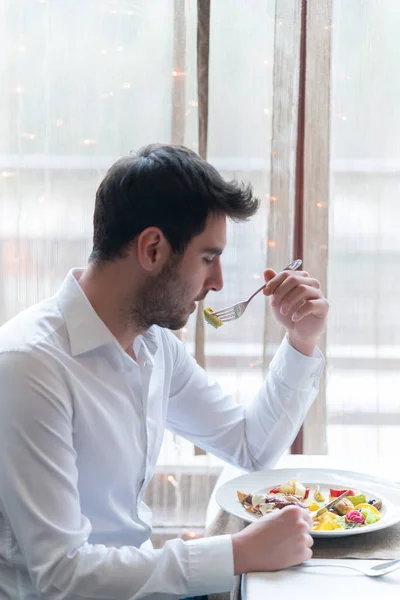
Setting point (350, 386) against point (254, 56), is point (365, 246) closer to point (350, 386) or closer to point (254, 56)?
point (350, 386)

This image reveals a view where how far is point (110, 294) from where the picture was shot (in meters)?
1.19

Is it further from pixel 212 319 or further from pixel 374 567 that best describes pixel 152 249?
pixel 374 567

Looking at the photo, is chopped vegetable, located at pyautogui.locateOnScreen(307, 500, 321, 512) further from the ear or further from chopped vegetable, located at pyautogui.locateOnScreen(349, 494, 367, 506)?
the ear

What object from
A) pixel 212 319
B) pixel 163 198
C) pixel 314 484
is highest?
pixel 163 198

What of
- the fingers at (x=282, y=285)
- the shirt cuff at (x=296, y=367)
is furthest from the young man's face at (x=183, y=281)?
the shirt cuff at (x=296, y=367)

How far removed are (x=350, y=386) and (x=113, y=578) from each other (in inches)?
60.0

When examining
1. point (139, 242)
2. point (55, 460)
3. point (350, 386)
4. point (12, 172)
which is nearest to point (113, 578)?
point (55, 460)

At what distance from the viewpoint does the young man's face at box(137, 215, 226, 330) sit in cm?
117

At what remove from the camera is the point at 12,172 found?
2365 mm

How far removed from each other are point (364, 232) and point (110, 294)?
4.38 feet

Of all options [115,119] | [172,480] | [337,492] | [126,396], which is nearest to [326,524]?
[337,492]

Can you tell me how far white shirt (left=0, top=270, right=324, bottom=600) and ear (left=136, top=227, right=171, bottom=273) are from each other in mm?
116

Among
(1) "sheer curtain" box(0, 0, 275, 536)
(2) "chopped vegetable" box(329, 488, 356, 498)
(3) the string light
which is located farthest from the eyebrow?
(3) the string light

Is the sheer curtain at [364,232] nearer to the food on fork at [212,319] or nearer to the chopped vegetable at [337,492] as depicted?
the food on fork at [212,319]
